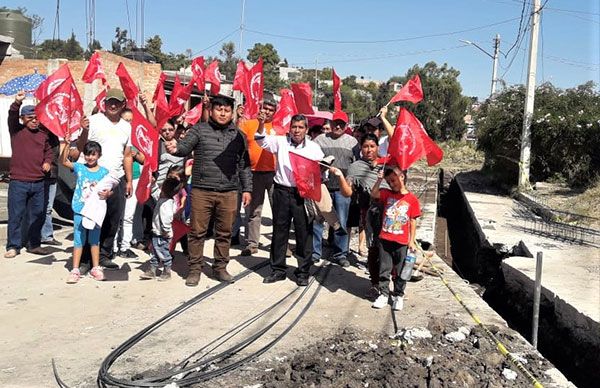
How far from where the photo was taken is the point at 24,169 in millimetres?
7305

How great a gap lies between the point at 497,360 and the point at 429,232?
5776 mm

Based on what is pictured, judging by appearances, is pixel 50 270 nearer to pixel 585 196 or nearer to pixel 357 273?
pixel 357 273

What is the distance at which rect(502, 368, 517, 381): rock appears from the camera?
4.27 m

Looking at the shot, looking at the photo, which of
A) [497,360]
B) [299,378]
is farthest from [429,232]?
[299,378]

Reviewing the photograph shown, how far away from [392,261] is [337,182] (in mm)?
1900

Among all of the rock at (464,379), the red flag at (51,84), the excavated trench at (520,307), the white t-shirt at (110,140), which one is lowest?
the excavated trench at (520,307)

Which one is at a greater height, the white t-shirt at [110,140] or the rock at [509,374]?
the white t-shirt at [110,140]

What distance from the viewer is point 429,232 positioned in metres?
10.2

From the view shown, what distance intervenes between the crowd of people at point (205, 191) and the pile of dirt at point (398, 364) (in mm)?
985

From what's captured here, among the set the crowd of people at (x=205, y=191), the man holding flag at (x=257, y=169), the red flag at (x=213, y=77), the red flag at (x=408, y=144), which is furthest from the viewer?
the red flag at (x=213, y=77)

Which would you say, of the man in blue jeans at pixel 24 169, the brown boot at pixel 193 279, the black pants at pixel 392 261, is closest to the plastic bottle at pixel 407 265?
the black pants at pixel 392 261

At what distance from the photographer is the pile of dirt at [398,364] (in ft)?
13.1

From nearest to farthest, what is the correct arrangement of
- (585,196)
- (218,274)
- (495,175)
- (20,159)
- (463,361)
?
(463,361) < (218,274) < (20,159) < (585,196) < (495,175)

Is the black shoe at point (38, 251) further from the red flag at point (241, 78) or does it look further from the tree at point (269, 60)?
the tree at point (269, 60)
